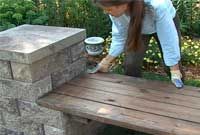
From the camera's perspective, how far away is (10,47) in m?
2.68

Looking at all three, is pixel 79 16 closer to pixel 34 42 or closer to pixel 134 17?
pixel 34 42

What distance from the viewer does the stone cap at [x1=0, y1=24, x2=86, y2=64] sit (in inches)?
102

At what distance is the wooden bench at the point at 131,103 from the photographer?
7.50 ft

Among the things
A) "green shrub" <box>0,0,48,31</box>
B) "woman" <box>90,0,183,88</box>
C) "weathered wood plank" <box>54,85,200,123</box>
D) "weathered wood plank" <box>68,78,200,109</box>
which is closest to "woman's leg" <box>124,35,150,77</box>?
"woman" <box>90,0,183,88</box>

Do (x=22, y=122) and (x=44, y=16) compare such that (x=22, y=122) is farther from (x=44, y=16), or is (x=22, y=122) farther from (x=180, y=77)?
(x=44, y=16)

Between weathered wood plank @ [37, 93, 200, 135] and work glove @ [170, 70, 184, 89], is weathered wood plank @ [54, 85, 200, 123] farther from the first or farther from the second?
work glove @ [170, 70, 184, 89]

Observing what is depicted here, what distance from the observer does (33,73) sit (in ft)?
8.57

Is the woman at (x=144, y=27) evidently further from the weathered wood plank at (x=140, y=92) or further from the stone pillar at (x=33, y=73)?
the stone pillar at (x=33, y=73)

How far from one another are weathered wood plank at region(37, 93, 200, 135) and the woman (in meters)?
0.50

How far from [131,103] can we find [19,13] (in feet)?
8.81

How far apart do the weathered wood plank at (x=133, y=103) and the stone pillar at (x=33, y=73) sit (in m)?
0.16

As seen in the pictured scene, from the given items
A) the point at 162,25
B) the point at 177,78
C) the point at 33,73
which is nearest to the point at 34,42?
the point at 33,73

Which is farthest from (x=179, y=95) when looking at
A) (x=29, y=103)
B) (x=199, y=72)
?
(x=199, y=72)

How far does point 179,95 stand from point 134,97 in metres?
0.30
